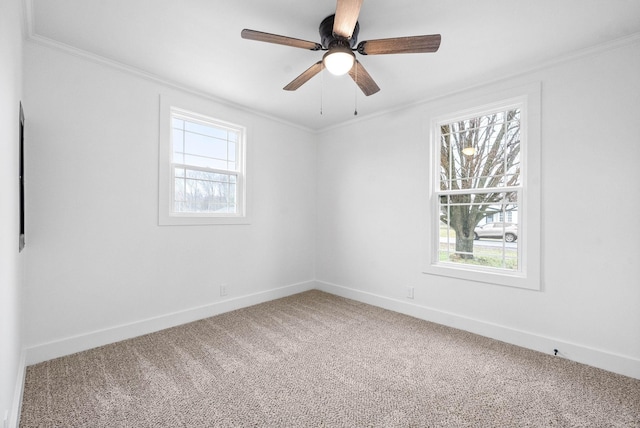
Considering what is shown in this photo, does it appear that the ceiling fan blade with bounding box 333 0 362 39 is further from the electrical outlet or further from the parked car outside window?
the electrical outlet

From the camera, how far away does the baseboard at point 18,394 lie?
158 cm

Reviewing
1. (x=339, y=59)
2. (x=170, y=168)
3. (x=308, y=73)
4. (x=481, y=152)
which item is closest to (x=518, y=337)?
(x=481, y=152)

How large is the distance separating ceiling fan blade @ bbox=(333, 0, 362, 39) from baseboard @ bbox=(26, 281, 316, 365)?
2927mm

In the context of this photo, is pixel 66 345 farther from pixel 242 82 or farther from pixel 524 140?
pixel 524 140

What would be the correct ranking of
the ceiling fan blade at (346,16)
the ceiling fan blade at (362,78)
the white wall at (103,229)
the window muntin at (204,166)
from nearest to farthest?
1. the ceiling fan blade at (346,16)
2. the ceiling fan blade at (362,78)
3. the white wall at (103,229)
4. the window muntin at (204,166)

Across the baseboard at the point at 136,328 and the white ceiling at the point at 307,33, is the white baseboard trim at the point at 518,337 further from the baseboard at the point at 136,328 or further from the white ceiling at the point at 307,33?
the white ceiling at the point at 307,33

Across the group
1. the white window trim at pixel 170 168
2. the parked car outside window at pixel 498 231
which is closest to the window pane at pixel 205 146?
the white window trim at pixel 170 168

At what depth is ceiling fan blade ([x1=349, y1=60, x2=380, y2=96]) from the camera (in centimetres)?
220

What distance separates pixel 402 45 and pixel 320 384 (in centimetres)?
229

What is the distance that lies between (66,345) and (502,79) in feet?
14.4

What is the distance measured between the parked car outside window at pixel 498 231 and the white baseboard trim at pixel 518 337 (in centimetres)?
83

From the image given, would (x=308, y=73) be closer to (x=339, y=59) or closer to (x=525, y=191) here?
(x=339, y=59)

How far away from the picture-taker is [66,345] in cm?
241

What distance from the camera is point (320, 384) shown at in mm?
2074
